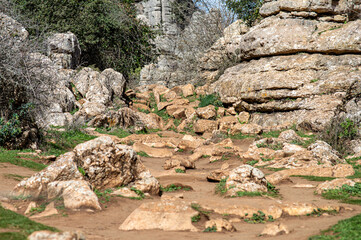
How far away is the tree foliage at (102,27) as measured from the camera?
2541 cm

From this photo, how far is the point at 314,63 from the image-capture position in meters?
16.3

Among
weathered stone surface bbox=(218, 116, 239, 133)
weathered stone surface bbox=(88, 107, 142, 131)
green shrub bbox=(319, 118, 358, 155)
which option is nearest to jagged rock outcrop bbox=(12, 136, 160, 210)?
green shrub bbox=(319, 118, 358, 155)

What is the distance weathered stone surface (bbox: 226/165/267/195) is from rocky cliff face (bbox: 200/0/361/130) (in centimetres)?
745

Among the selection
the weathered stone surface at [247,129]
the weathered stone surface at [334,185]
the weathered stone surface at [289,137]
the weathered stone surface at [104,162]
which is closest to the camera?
the weathered stone surface at [104,162]

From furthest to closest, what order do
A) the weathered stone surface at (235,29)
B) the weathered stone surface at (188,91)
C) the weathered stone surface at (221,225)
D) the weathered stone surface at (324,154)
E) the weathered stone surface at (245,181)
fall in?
1. the weathered stone surface at (235,29)
2. the weathered stone surface at (188,91)
3. the weathered stone surface at (324,154)
4. the weathered stone surface at (245,181)
5. the weathered stone surface at (221,225)

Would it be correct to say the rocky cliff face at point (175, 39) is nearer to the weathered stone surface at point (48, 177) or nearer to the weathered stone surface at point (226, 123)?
the weathered stone surface at point (226, 123)

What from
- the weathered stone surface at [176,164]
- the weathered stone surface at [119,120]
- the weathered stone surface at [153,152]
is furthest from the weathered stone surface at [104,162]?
the weathered stone surface at [119,120]

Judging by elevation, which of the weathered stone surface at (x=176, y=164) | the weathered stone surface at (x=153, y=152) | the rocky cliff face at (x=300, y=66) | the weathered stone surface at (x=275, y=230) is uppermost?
the rocky cliff face at (x=300, y=66)

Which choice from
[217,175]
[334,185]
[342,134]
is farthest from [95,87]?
[334,185]

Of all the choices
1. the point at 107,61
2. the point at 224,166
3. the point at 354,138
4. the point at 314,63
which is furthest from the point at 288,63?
the point at 107,61

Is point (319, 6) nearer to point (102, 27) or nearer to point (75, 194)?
point (75, 194)

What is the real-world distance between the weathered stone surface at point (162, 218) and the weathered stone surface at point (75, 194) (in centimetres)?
85

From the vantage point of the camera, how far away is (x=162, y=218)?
16.3 ft

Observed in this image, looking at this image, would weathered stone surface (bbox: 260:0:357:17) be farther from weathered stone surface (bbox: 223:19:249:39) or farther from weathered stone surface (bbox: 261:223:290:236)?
weathered stone surface (bbox: 261:223:290:236)
